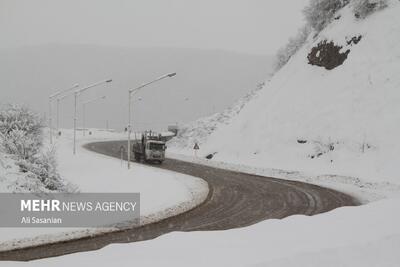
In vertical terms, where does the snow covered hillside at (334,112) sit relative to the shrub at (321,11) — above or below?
below

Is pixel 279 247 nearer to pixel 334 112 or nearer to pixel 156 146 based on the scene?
pixel 334 112

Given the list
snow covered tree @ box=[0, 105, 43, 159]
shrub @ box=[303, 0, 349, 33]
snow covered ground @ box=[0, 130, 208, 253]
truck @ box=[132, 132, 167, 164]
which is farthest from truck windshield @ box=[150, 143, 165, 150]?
shrub @ box=[303, 0, 349, 33]

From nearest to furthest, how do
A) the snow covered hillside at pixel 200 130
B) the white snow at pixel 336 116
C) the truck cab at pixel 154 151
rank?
the white snow at pixel 336 116, the truck cab at pixel 154 151, the snow covered hillside at pixel 200 130

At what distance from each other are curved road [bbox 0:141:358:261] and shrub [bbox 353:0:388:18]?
22.4 metres

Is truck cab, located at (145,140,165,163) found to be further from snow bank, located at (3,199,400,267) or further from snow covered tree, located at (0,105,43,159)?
snow bank, located at (3,199,400,267)

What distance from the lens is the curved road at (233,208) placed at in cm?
1377

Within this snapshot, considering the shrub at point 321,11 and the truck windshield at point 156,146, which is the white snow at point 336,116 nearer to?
the shrub at point 321,11

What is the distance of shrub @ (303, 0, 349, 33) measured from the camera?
4862 centimetres

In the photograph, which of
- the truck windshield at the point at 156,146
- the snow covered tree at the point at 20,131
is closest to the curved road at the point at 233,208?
the snow covered tree at the point at 20,131

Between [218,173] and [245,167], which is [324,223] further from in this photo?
[245,167]

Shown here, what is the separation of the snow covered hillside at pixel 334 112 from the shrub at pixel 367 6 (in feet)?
1.66

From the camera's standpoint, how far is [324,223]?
10.6 meters

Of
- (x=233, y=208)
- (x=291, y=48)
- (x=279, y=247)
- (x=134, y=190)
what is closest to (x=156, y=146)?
(x=134, y=190)

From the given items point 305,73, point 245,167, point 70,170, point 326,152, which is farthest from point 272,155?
point 70,170
